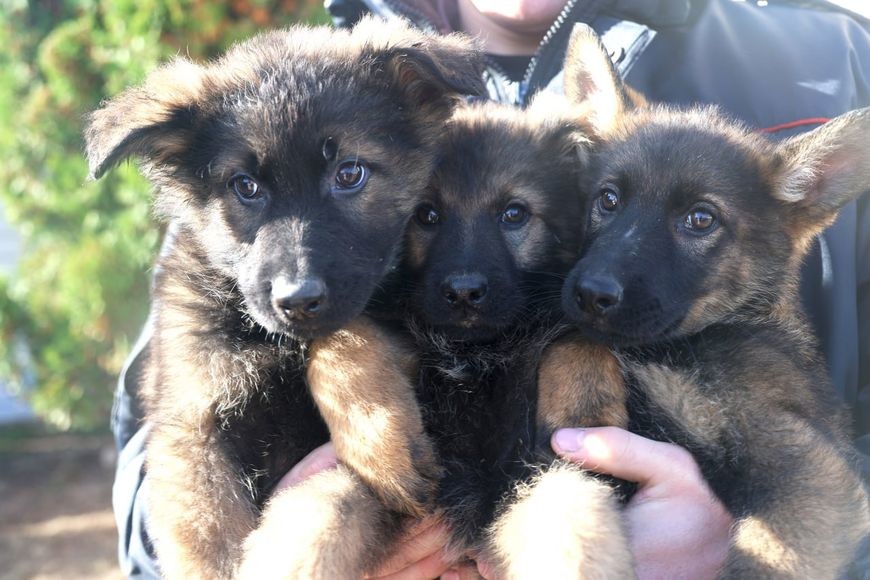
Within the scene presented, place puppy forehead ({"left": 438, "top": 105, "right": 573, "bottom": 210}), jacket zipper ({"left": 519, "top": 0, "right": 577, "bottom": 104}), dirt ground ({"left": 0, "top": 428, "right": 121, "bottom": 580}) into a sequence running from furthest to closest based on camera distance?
dirt ground ({"left": 0, "top": 428, "right": 121, "bottom": 580}) < jacket zipper ({"left": 519, "top": 0, "right": 577, "bottom": 104}) < puppy forehead ({"left": 438, "top": 105, "right": 573, "bottom": 210})

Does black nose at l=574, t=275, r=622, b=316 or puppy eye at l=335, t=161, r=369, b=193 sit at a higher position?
puppy eye at l=335, t=161, r=369, b=193

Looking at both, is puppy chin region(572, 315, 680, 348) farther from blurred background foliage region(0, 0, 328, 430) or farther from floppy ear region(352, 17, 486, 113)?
blurred background foliage region(0, 0, 328, 430)

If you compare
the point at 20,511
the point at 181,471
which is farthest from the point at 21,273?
the point at 181,471

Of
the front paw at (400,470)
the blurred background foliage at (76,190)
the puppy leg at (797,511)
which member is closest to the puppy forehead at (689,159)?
the puppy leg at (797,511)

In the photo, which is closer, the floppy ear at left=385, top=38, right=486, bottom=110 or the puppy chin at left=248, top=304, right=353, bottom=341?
the puppy chin at left=248, top=304, right=353, bottom=341

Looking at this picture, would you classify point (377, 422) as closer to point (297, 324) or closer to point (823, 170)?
point (297, 324)

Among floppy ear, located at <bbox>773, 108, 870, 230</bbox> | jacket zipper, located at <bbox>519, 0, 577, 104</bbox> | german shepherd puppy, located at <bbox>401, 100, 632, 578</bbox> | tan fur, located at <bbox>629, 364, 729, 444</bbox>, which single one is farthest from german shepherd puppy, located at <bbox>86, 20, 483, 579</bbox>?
floppy ear, located at <bbox>773, 108, 870, 230</bbox>
